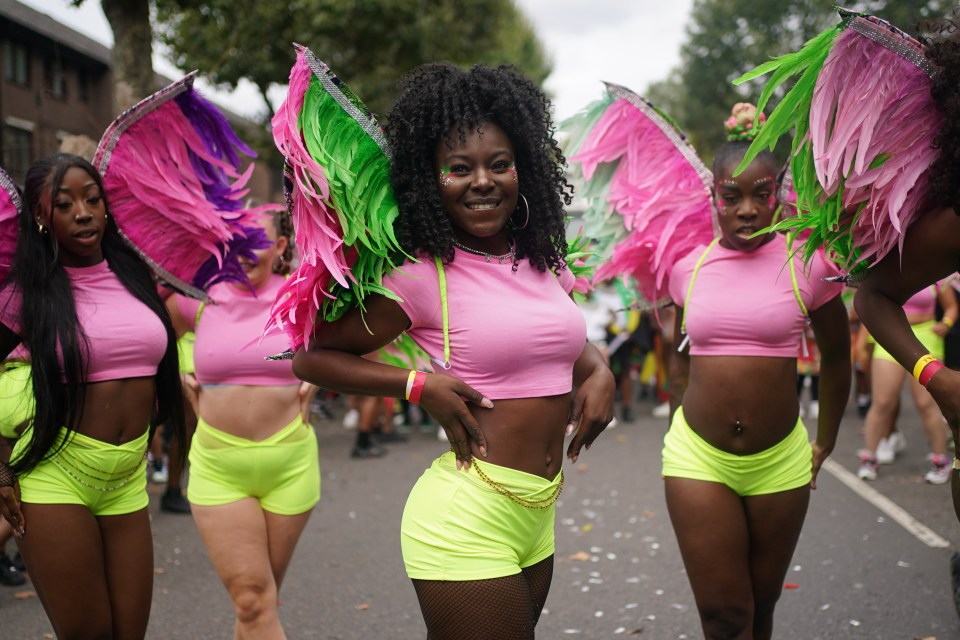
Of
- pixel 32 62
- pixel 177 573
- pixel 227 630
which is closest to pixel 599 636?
pixel 227 630

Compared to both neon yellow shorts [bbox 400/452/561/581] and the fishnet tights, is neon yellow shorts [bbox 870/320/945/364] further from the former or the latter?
the fishnet tights

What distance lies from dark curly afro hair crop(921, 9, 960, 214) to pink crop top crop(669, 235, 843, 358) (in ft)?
2.39

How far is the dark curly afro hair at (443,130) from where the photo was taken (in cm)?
254

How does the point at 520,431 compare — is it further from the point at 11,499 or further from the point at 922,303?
the point at 922,303

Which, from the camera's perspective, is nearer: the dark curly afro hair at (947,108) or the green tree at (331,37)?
the dark curly afro hair at (947,108)

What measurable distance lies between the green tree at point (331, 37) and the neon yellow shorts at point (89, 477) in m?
10.8

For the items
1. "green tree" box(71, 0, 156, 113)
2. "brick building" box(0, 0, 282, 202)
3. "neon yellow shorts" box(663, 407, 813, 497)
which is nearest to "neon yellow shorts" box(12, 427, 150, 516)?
"neon yellow shorts" box(663, 407, 813, 497)

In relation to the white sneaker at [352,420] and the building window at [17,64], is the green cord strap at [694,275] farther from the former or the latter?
the building window at [17,64]

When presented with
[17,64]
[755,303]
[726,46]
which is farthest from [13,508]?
[726,46]

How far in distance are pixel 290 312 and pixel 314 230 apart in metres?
0.23

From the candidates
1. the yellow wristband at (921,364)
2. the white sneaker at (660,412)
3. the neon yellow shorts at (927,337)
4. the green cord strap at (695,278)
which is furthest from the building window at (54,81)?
the yellow wristband at (921,364)

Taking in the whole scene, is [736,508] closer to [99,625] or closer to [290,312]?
[290,312]

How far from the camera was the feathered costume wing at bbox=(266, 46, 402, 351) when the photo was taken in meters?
2.40

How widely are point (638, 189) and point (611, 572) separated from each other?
2531 mm
